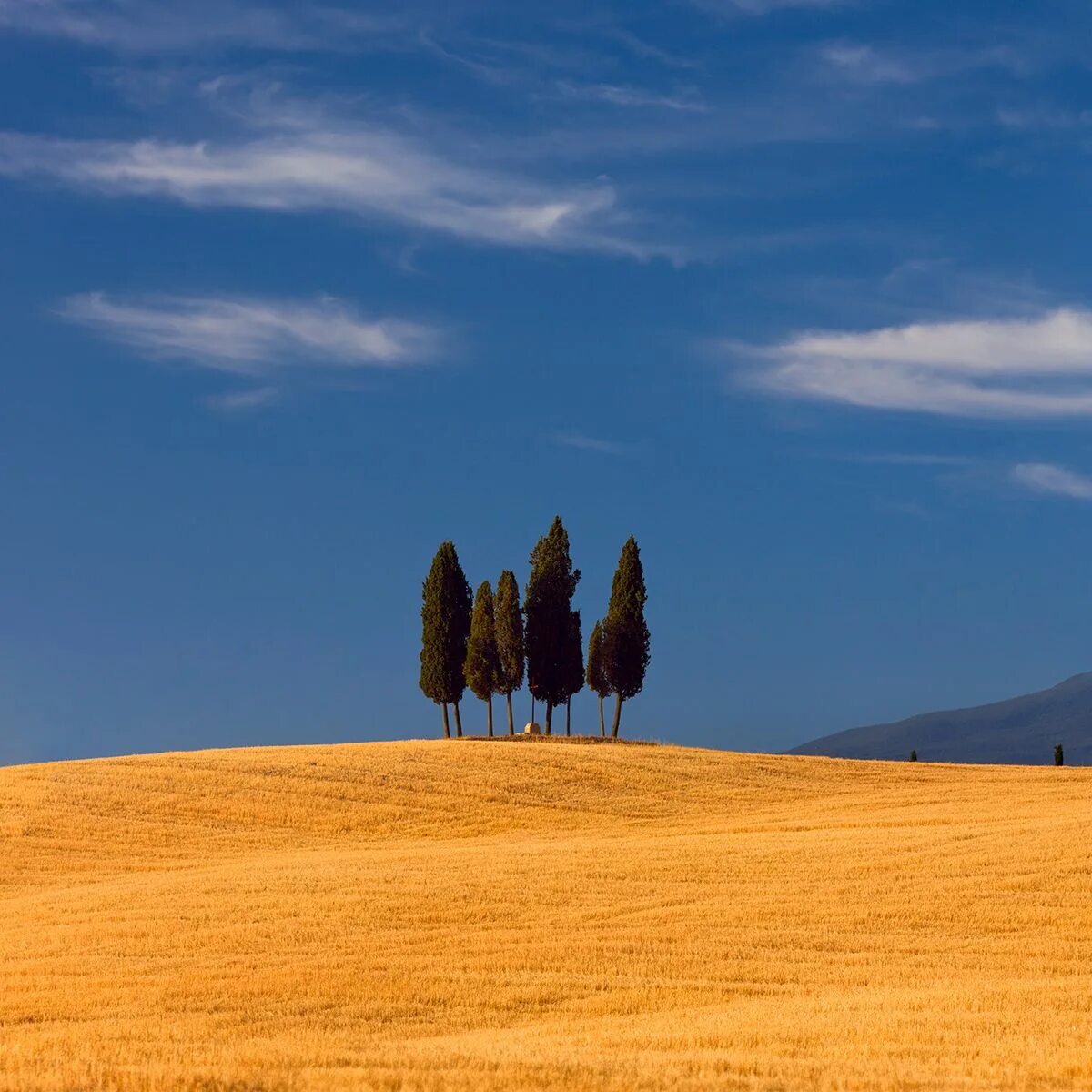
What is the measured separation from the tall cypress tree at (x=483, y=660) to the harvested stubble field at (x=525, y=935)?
2688cm

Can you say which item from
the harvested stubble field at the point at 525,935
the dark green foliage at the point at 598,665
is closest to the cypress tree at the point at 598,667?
the dark green foliage at the point at 598,665

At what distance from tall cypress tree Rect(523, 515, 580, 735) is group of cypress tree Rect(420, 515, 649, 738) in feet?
0.16

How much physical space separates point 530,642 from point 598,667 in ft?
13.0

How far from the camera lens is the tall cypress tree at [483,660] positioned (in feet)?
245

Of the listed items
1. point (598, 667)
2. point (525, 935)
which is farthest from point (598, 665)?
point (525, 935)

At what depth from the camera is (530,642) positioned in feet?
250

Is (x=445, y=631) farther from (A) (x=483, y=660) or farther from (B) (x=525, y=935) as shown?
(B) (x=525, y=935)

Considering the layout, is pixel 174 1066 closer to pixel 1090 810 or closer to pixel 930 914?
pixel 930 914

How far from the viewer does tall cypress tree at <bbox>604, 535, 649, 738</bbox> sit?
75750 mm

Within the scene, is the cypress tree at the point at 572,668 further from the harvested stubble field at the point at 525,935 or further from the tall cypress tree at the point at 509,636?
the harvested stubble field at the point at 525,935

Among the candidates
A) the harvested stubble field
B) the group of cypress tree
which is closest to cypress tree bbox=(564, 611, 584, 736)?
the group of cypress tree

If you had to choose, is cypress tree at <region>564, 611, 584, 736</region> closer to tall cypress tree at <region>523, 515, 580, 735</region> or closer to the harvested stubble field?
tall cypress tree at <region>523, 515, 580, 735</region>

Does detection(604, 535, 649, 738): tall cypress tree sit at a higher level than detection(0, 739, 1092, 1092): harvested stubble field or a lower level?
higher

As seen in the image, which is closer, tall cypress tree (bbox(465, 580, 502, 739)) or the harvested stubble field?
the harvested stubble field
